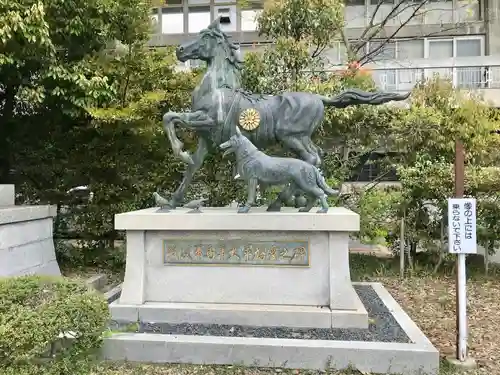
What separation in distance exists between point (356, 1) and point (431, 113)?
32.9 ft

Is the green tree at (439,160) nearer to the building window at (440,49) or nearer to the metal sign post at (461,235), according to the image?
the metal sign post at (461,235)

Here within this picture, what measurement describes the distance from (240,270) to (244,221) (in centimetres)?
57

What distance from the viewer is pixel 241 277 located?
15.8ft

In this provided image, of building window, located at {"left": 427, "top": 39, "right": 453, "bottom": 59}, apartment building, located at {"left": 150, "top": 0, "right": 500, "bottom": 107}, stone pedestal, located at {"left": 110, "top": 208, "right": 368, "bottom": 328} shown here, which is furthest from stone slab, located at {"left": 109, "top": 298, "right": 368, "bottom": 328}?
building window, located at {"left": 427, "top": 39, "right": 453, "bottom": 59}

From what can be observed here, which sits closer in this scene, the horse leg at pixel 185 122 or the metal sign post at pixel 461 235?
the metal sign post at pixel 461 235

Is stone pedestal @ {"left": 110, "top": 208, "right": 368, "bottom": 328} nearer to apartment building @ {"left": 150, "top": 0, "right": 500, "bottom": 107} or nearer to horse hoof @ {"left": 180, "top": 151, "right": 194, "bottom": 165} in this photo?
horse hoof @ {"left": 180, "top": 151, "right": 194, "bottom": 165}

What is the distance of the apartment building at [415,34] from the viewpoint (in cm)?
1361

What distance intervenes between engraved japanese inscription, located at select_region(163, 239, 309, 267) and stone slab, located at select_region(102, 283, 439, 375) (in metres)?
0.91

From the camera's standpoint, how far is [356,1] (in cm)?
1645

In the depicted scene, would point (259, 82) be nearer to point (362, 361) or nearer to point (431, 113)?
point (431, 113)

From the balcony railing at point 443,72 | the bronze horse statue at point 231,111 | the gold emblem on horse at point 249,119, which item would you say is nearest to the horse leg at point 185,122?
the bronze horse statue at point 231,111

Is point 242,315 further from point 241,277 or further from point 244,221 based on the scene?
point 244,221

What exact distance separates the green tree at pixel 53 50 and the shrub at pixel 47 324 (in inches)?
158

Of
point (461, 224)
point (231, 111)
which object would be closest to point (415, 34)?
point (231, 111)
